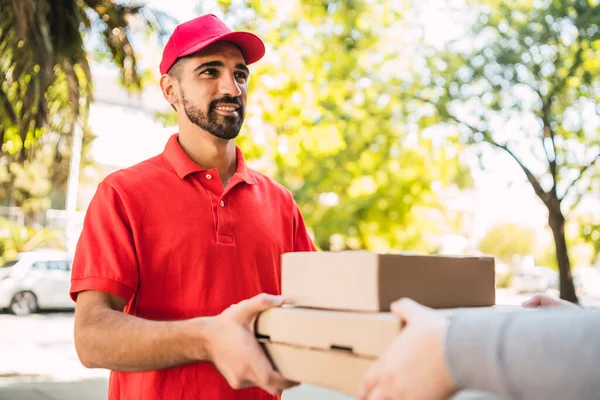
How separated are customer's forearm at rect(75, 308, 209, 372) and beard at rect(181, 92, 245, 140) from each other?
24.6 inches

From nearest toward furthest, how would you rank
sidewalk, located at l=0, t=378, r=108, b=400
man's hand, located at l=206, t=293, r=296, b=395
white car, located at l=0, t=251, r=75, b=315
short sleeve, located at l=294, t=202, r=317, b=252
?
man's hand, located at l=206, t=293, r=296, b=395 → short sleeve, located at l=294, t=202, r=317, b=252 → sidewalk, located at l=0, t=378, r=108, b=400 → white car, located at l=0, t=251, r=75, b=315

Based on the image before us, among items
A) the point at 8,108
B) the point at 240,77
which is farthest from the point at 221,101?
the point at 8,108

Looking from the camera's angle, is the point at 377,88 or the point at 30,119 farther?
the point at 377,88

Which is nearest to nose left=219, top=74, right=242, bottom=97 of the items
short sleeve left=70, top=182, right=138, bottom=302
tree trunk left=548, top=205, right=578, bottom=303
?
short sleeve left=70, top=182, right=138, bottom=302

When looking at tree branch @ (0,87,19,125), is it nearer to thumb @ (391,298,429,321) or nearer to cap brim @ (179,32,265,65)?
cap brim @ (179,32,265,65)

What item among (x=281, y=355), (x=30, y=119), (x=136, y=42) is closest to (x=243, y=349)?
(x=281, y=355)

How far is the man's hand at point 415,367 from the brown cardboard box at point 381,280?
0.13 meters

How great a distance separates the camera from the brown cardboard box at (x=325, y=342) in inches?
40.6

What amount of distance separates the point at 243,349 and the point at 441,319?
0.41 metres

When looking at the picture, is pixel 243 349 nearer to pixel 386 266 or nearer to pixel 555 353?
pixel 386 266

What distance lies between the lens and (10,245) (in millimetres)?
19672

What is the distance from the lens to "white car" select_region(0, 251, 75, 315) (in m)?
14.6

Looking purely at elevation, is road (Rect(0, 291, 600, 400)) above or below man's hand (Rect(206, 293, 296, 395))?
below

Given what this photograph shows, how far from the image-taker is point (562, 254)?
12734 mm
